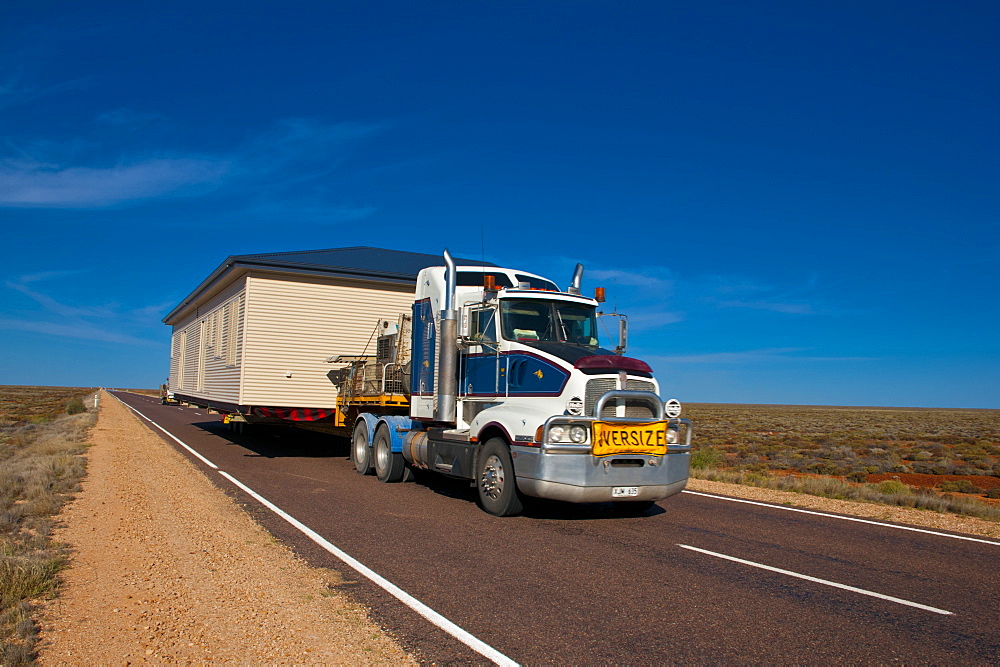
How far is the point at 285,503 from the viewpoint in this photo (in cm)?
1039

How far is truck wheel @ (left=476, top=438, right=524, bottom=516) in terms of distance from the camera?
950cm

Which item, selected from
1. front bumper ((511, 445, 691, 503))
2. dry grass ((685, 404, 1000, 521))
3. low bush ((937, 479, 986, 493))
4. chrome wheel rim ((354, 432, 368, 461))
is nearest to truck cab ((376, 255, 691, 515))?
front bumper ((511, 445, 691, 503))

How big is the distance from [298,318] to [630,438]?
9482 mm

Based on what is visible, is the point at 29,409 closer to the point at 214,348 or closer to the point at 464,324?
the point at 214,348

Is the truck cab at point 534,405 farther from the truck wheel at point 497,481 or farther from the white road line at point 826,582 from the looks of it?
the white road line at point 826,582

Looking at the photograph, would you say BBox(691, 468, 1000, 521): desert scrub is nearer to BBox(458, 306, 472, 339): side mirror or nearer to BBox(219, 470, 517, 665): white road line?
BBox(458, 306, 472, 339): side mirror

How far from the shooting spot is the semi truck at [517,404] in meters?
8.99

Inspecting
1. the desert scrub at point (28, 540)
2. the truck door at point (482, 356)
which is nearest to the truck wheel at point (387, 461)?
the truck door at point (482, 356)

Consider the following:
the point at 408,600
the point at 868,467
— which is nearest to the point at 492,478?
the point at 408,600

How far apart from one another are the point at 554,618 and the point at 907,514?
8.42m

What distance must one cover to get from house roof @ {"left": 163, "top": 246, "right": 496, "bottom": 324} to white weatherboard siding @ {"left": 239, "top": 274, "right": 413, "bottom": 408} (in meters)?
0.27

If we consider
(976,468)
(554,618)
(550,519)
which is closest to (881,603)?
(554,618)

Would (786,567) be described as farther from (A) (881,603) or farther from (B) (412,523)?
(B) (412,523)

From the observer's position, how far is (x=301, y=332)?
1617 cm
